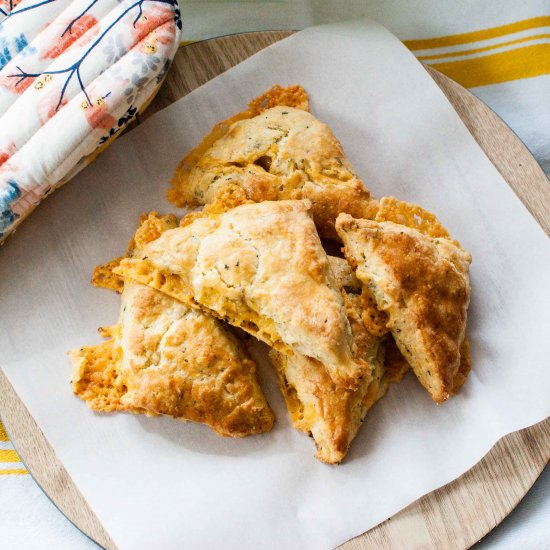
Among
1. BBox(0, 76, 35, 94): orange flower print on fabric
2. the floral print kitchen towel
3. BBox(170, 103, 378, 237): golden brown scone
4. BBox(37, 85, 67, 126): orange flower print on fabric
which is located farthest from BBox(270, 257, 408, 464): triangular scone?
BBox(0, 76, 35, 94): orange flower print on fabric

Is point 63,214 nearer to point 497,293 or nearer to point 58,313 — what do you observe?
point 58,313

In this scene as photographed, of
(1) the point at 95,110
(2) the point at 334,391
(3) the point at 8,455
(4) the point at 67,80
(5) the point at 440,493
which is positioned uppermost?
(4) the point at 67,80

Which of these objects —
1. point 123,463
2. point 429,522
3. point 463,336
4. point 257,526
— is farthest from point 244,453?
point 463,336

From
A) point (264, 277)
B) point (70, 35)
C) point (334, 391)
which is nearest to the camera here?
point (264, 277)

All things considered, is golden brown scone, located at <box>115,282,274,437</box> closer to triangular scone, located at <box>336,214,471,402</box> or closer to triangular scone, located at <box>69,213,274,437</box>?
triangular scone, located at <box>69,213,274,437</box>

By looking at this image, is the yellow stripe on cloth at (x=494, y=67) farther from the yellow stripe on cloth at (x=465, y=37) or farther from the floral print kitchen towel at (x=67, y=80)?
the floral print kitchen towel at (x=67, y=80)

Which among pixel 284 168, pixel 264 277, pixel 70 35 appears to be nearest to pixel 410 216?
pixel 284 168

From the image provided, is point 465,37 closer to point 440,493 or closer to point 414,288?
point 414,288

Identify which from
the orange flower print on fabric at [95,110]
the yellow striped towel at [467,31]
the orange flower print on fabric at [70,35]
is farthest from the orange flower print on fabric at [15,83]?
the yellow striped towel at [467,31]
